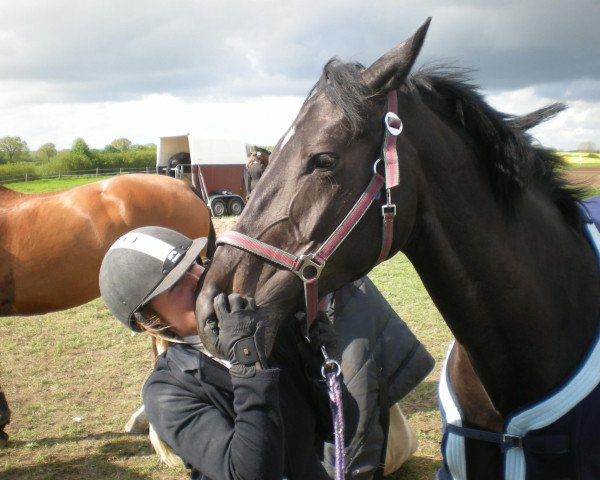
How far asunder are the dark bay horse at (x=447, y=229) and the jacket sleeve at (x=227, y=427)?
0.74 feet

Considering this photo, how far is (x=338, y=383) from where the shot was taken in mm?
1854

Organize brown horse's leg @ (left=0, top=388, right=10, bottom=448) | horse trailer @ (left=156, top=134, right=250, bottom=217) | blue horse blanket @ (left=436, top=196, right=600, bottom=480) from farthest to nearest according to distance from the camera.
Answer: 1. horse trailer @ (left=156, top=134, right=250, bottom=217)
2. brown horse's leg @ (left=0, top=388, right=10, bottom=448)
3. blue horse blanket @ (left=436, top=196, right=600, bottom=480)

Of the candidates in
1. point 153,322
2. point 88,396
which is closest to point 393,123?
point 153,322

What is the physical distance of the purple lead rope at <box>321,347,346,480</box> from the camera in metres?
1.75

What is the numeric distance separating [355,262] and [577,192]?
3.44ft

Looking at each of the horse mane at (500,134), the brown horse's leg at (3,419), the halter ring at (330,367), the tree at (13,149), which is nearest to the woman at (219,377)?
the halter ring at (330,367)

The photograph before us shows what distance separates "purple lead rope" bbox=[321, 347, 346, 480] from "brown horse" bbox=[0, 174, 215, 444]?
3657 millimetres

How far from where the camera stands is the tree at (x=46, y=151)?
217 ft

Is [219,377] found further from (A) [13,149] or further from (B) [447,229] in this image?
(A) [13,149]

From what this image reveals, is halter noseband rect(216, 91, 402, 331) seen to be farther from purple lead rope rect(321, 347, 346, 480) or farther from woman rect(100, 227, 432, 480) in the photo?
purple lead rope rect(321, 347, 346, 480)

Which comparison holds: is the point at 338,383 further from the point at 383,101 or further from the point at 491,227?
the point at 383,101

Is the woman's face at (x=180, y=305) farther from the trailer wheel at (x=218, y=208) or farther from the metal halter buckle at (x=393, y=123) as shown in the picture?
the trailer wheel at (x=218, y=208)

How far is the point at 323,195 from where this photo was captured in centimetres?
161

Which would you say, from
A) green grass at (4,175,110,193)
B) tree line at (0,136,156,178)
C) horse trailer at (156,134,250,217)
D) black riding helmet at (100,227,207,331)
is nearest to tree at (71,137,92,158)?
tree line at (0,136,156,178)
